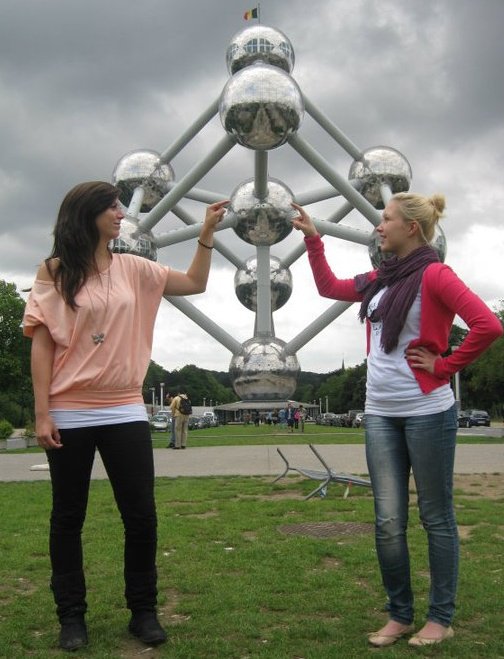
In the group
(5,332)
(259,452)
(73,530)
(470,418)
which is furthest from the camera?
(5,332)

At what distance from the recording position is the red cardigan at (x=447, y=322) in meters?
2.99

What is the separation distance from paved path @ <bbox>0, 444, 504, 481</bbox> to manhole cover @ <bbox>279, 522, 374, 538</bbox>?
162 inches

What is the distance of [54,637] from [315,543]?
8.23 ft

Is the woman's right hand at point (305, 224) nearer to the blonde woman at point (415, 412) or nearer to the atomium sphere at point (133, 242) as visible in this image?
the blonde woman at point (415, 412)

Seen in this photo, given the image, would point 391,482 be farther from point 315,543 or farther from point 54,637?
point 315,543

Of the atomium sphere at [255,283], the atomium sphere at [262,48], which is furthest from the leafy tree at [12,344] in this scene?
the atomium sphere at [262,48]

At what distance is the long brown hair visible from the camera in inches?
129

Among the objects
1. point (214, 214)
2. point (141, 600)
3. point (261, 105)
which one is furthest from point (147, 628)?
point (261, 105)

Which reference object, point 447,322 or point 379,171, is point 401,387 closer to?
point 447,322

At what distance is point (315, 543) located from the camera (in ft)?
17.8

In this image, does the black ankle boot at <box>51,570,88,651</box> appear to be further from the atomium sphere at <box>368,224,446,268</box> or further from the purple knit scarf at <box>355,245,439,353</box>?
the atomium sphere at <box>368,224,446,268</box>

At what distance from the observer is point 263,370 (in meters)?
14.6

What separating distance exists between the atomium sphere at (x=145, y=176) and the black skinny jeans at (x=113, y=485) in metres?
12.8

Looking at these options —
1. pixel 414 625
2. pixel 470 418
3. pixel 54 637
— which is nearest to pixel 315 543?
pixel 414 625
